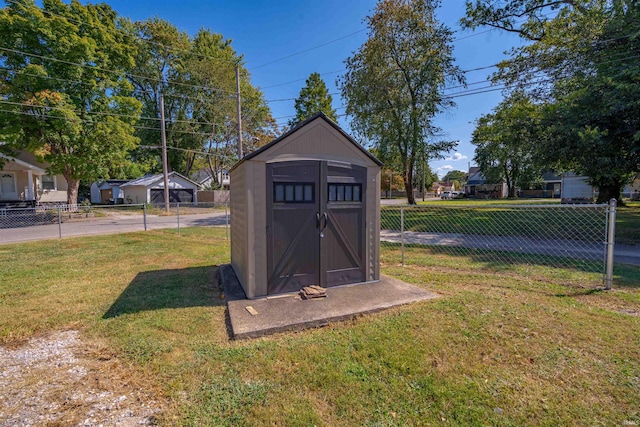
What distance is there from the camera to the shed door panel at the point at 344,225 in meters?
4.20

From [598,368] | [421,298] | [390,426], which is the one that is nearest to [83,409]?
[390,426]

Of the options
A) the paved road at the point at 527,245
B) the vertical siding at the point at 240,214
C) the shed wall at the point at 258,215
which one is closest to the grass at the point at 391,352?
the vertical siding at the point at 240,214

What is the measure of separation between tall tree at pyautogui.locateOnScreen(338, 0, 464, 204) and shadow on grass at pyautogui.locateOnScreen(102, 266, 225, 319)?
47.7 ft

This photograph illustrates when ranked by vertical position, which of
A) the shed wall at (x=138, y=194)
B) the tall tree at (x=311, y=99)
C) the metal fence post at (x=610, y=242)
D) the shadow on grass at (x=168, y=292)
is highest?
the tall tree at (x=311, y=99)

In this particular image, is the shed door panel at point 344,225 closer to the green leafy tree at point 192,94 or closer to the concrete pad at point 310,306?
the concrete pad at point 310,306

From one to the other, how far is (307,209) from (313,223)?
221 millimetres

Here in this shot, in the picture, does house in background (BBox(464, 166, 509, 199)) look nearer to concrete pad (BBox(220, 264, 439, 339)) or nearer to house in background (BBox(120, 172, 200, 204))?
house in background (BBox(120, 172, 200, 204))

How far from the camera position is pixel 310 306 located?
365 cm

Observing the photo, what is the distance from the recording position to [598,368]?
8.00 feet

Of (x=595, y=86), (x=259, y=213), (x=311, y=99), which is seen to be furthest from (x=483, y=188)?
(x=259, y=213)

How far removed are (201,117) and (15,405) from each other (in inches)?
1266

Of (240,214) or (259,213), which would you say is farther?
(240,214)

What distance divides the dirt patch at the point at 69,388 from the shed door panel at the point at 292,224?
1.93 meters

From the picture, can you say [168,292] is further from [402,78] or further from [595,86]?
[402,78]
